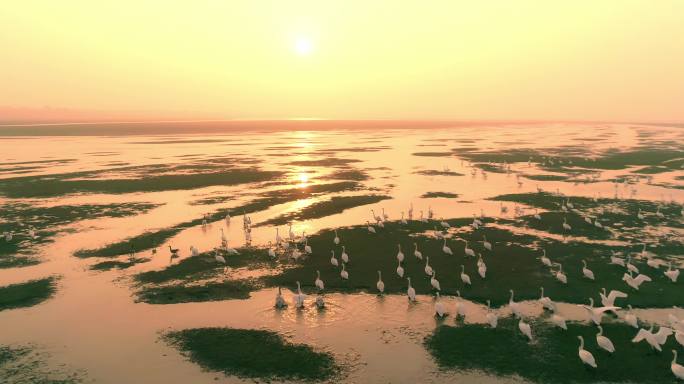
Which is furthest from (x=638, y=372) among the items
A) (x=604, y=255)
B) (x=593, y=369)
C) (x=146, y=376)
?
(x=146, y=376)

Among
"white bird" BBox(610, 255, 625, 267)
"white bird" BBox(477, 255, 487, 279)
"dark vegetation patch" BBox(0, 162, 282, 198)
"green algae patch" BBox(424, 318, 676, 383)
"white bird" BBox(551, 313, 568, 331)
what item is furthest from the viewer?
"dark vegetation patch" BBox(0, 162, 282, 198)

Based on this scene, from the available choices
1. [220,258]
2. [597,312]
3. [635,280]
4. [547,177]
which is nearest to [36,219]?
[220,258]

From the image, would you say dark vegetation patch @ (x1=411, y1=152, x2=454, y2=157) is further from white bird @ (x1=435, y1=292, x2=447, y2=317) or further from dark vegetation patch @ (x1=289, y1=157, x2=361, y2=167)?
white bird @ (x1=435, y1=292, x2=447, y2=317)

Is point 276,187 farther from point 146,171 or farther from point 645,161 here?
point 645,161

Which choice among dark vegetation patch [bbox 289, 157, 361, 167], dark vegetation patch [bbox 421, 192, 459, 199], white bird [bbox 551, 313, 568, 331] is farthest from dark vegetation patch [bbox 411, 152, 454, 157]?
white bird [bbox 551, 313, 568, 331]

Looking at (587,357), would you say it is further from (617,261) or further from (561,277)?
(617,261)

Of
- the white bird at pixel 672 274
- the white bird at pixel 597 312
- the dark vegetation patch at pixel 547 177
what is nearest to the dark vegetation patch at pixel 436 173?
the dark vegetation patch at pixel 547 177
